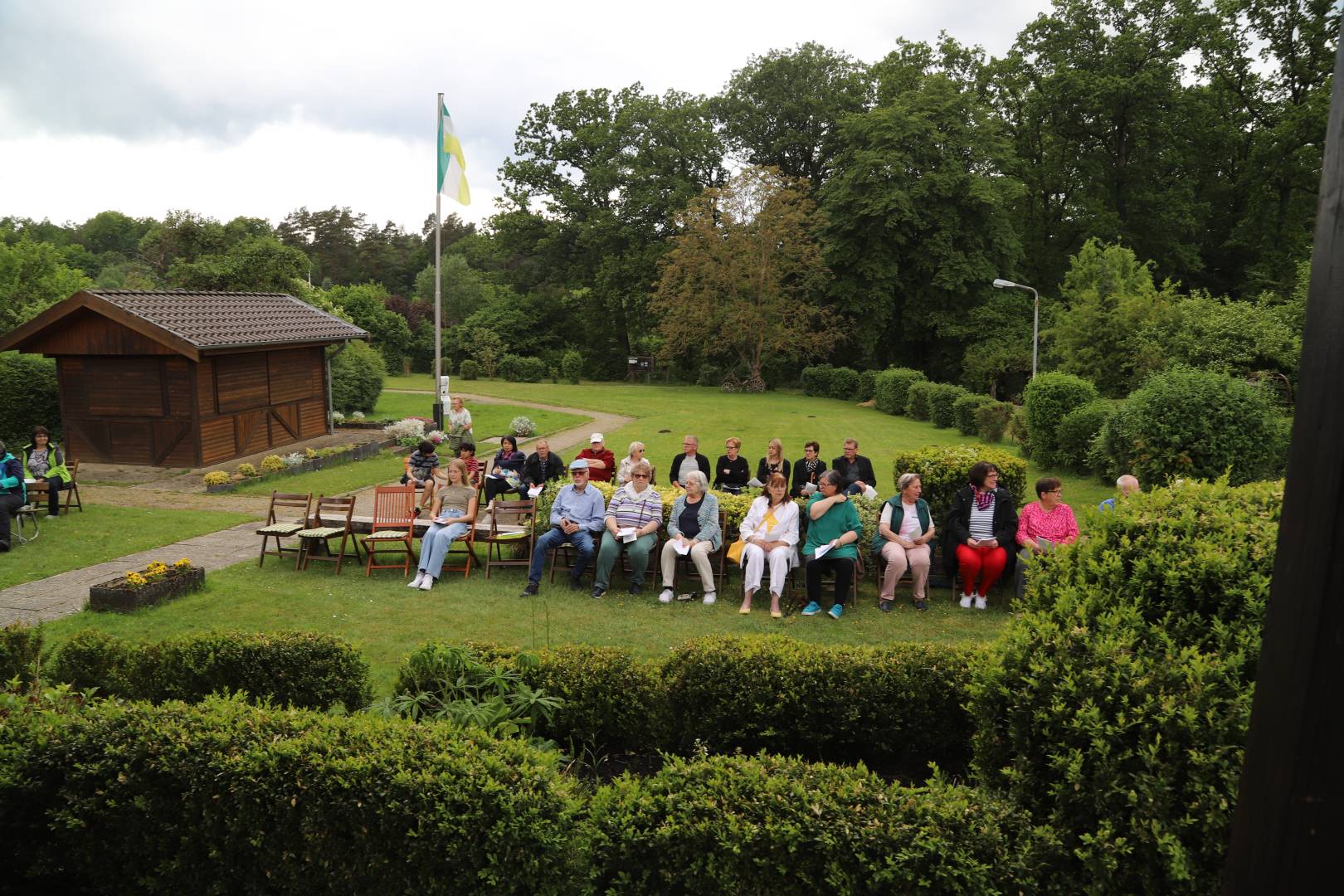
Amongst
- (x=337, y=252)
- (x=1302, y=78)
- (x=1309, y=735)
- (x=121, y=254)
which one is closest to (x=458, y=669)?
(x=1309, y=735)

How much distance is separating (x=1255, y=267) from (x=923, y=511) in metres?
39.0

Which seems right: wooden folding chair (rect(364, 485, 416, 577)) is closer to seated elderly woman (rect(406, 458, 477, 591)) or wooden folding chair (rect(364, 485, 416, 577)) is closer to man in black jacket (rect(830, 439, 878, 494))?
seated elderly woman (rect(406, 458, 477, 591))

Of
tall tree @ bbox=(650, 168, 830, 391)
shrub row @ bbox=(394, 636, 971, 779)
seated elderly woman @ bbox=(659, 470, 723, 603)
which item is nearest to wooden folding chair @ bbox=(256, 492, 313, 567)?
seated elderly woman @ bbox=(659, 470, 723, 603)

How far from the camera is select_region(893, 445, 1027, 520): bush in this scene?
1073 cm

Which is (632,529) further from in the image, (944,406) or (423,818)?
(944,406)

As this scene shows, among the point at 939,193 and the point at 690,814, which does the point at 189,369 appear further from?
the point at 939,193

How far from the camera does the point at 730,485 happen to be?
12258 millimetres

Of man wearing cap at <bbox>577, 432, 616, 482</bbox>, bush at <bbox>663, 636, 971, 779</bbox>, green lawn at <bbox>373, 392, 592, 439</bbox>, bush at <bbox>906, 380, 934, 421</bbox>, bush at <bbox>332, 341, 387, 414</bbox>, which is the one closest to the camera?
bush at <bbox>663, 636, 971, 779</bbox>

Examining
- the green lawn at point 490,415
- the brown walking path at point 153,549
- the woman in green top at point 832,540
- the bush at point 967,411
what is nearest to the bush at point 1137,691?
the woman in green top at point 832,540

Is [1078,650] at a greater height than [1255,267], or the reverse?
[1255,267]

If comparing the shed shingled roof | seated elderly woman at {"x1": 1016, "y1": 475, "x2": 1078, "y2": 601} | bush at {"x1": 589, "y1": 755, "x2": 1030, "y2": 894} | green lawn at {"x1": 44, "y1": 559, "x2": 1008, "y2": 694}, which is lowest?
green lawn at {"x1": 44, "y1": 559, "x2": 1008, "y2": 694}

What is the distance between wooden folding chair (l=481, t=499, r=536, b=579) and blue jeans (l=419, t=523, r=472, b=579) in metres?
0.36

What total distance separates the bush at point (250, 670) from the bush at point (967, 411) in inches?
921

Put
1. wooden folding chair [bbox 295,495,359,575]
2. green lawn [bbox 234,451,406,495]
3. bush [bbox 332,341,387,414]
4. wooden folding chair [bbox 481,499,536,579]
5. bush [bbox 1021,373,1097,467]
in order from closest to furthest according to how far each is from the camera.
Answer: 1. wooden folding chair [bbox 481,499,536,579]
2. wooden folding chair [bbox 295,495,359,575]
3. green lawn [bbox 234,451,406,495]
4. bush [bbox 1021,373,1097,467]
5. bush [bbox 332,341,387,414]
